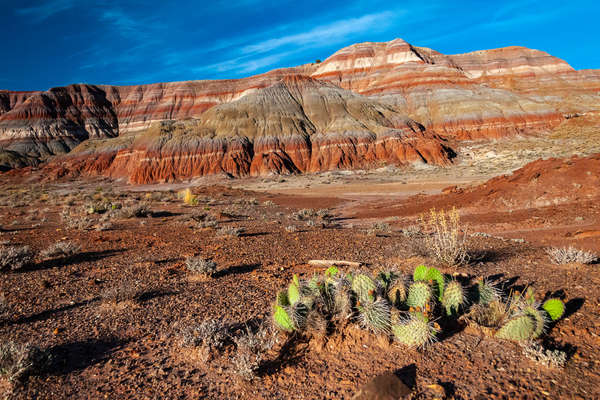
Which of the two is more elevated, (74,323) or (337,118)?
(337,118)

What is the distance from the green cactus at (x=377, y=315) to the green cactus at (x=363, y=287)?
117 mm

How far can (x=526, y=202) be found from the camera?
579 inches

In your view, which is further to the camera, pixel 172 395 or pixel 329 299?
pixel 329 299

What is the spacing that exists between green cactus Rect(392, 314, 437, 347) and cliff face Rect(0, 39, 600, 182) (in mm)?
55736

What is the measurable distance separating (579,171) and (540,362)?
1617 centimetres

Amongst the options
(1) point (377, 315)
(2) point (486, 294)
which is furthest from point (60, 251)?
(2) point (486, 294)

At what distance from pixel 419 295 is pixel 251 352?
1991 mm

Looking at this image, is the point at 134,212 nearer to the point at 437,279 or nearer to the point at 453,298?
the point at 437,279

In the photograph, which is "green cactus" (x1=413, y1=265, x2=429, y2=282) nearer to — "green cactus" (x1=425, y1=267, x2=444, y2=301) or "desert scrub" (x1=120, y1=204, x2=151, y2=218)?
"green cactus" (x1=425, y1=267, x2=444, y2=301)

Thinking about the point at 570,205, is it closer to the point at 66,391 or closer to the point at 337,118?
the point at 66,391

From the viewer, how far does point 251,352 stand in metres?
Answer: 3.40

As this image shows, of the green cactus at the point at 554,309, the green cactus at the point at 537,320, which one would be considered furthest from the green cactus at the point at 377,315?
the green cactus at the point at 554,309

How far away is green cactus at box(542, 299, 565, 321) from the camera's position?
11.8 ft

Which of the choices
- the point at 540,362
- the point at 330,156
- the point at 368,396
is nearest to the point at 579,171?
the point at 540,362
